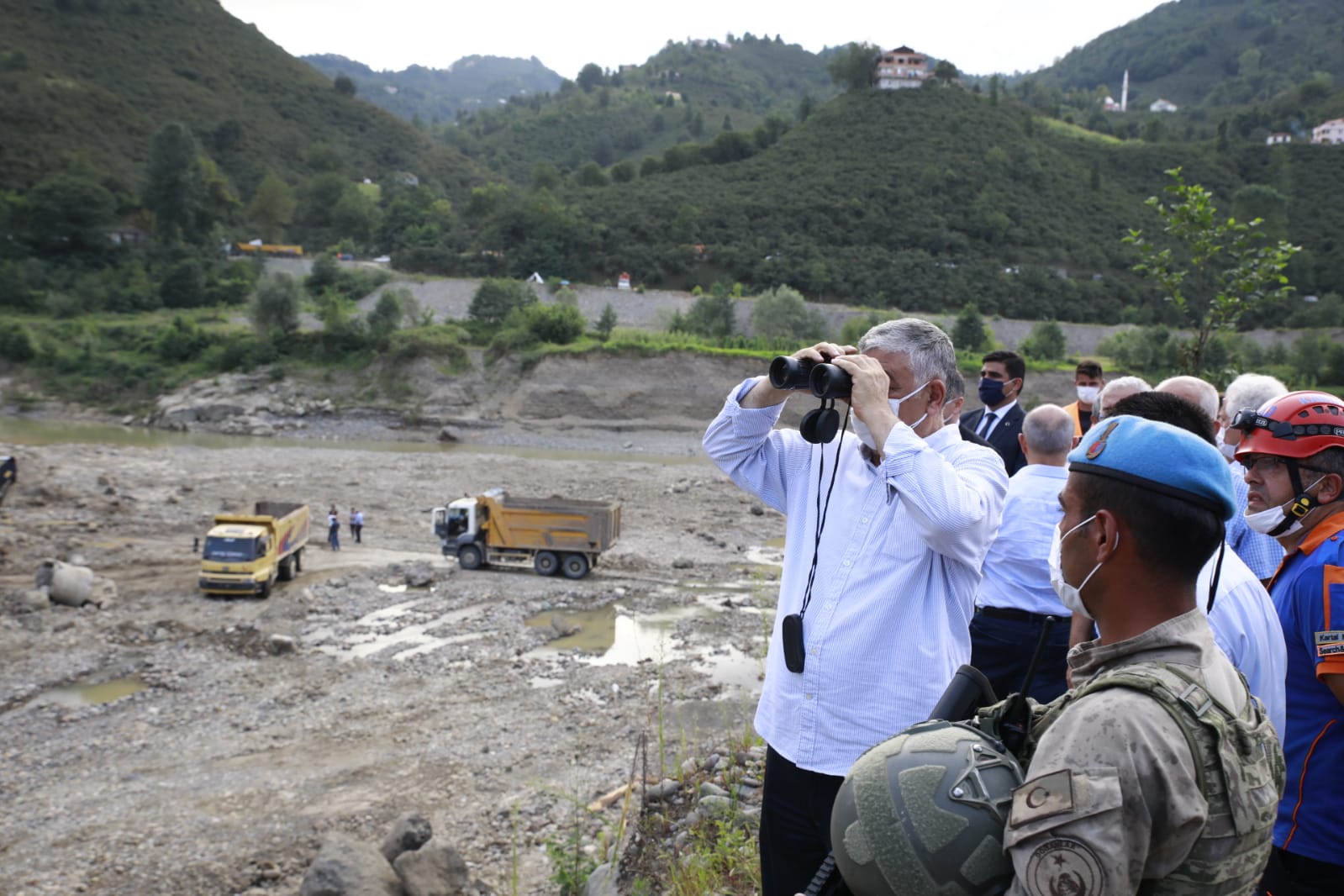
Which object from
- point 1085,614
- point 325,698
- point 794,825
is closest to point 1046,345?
point 325,698

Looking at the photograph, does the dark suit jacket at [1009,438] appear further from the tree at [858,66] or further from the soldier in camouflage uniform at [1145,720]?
the tree at [858,66]

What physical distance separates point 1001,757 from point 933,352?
61.4 inches

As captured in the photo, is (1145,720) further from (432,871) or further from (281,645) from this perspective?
(281,645)

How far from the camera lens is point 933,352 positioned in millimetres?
2750

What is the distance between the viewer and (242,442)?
34.5 metres

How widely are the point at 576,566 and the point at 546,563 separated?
1.87 ft

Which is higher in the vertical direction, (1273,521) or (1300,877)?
(1273,521)

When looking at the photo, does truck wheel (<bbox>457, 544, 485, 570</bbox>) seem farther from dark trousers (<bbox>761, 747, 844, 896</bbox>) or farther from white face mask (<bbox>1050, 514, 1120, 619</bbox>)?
white face mask (<bbox>1050, 514, 1120, 619</bbox>)

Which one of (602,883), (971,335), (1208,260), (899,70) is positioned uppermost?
(899,70)

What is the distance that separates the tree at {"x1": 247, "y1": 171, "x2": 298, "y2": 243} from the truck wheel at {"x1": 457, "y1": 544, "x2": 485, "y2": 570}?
68.1m


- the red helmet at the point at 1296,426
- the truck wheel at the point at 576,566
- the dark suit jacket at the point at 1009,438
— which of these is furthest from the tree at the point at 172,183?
the red helmet at the point at 1296,426

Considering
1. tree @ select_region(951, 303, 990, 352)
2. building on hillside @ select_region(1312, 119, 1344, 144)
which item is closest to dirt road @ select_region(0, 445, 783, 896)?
tree @ select_region(951, 303, 990, 352)

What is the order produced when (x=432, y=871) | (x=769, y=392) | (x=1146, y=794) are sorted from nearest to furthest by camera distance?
(x=1146, y=794) → (x=769, y=392) → (x=432, y=871)

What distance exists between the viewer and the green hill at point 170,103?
71625mm
